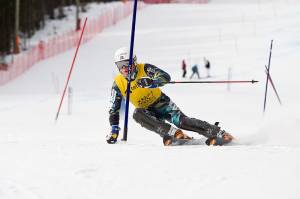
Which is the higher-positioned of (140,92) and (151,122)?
(140,92)

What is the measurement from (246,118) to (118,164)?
10493 mm

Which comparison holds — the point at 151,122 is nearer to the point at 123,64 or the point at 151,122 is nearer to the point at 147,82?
the point at 147,82

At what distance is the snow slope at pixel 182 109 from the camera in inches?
221

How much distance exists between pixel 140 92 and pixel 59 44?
3124 centimetres

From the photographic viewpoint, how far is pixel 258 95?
21.7 metres

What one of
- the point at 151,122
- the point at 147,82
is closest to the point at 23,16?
the point at 151,122

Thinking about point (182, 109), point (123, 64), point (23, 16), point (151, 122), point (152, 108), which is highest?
point (123, 64)

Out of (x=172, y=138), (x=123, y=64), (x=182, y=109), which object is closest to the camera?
(x=172, y=138)

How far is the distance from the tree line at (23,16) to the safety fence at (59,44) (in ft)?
6.40

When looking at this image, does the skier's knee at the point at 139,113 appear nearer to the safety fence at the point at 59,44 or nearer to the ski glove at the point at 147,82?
the ski glove at the point at 147,82

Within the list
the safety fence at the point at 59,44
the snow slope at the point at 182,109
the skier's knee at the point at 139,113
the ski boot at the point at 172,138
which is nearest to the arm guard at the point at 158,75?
the skier's knee at the point at 139,113

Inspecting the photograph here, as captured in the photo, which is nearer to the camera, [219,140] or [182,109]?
[219,140]

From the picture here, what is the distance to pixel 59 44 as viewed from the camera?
39.2 m

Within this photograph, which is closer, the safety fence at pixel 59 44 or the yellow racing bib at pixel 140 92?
the yellow racing bib at pixel 140 92
